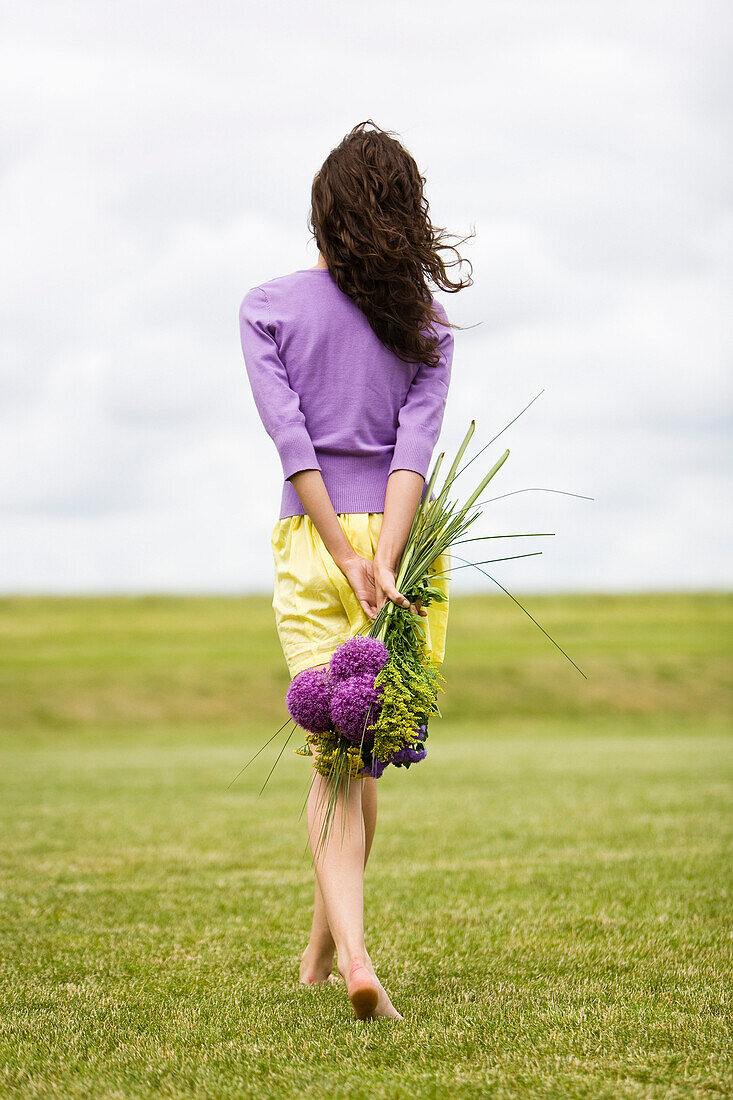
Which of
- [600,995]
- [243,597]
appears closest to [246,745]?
[600,995]

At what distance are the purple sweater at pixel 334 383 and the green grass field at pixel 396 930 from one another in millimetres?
1505

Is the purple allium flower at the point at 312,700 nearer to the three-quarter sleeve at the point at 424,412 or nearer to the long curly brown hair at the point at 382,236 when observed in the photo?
the three-quarter sleeve at the point at 424,412

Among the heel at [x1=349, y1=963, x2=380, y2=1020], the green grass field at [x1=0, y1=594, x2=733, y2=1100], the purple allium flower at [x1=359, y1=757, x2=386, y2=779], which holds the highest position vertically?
the purple allium flower at [x1=359, y1=757, x2=386, y2=779]

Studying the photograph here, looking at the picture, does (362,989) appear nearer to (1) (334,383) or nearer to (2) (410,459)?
(2) (410,459)

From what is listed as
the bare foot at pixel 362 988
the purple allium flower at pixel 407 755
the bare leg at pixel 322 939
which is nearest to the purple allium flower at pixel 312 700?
the purple allium flower at pixel 407 755

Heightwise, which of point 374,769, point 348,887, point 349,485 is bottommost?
point 348,887

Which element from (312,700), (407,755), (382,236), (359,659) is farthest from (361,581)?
(382,236)

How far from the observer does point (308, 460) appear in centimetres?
315

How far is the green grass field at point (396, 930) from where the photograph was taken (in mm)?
Result: 2639

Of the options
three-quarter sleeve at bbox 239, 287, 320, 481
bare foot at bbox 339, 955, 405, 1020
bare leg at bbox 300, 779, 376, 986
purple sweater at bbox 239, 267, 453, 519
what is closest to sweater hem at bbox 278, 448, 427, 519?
purple sweater at bbox 239, 267, 453, 519

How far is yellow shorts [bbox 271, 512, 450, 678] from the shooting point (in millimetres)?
3182

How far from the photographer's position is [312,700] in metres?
3.01

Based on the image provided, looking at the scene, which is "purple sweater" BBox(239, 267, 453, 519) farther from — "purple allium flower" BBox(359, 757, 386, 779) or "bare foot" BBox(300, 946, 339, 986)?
"bare foot" BBox(300, 946, 339, 986)

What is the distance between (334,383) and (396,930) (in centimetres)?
244
